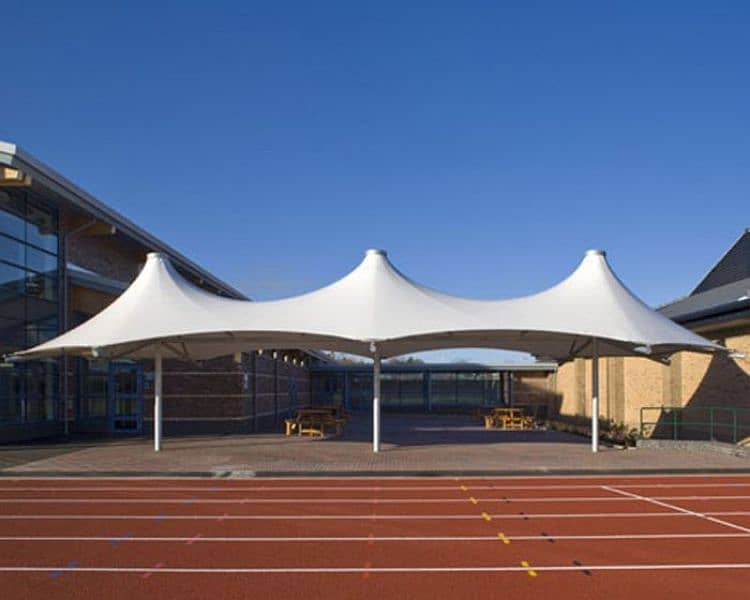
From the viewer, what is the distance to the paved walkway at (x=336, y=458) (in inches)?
722

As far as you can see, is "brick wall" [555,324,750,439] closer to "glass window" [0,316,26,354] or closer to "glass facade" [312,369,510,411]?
"glass facade" [312,369,510,411]

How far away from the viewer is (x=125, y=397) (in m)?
33.0

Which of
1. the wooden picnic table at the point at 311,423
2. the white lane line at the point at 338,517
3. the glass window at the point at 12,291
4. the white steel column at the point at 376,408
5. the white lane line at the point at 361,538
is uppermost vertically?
the glass window at the point at 12,291

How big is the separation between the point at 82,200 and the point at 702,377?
20.8 m

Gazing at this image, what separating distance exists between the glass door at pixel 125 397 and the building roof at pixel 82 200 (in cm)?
494

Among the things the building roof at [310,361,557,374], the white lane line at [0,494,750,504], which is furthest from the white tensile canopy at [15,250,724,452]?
the building roof at [310,361,557,374]

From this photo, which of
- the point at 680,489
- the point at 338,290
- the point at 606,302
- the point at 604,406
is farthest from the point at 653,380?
the point at 680,489

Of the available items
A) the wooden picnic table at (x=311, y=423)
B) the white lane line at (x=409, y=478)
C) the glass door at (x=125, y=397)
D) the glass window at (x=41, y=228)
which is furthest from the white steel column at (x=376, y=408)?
the glass door at (x=125, y=397)

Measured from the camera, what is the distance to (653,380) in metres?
33.1

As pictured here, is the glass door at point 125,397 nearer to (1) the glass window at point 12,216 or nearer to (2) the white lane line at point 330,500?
(1) the glass window at point 12,216

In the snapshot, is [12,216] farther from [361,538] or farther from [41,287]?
[361,538]

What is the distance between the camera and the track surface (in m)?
8.31

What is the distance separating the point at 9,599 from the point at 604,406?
33.7 metres

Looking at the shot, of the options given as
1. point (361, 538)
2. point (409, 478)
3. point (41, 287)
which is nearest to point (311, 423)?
point (41, 287)
